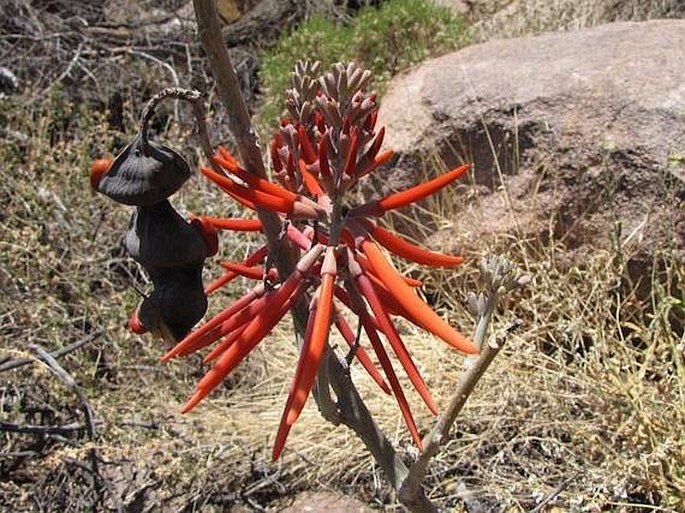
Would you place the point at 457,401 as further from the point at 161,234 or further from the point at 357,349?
the point at 161,234

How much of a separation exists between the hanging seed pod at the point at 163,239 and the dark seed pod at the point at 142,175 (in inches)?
1.2

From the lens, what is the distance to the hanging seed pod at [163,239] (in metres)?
1.01

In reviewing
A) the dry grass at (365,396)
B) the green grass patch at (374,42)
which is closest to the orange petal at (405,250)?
the dry grass at (365,396)

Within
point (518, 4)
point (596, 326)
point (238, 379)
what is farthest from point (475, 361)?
point (518, 4)

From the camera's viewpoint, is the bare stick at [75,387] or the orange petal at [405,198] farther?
the bare stick at [75,387]

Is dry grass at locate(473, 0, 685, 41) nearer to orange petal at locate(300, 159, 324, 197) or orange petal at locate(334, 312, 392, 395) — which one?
orange petal at locate(334, 312, 392, 395)

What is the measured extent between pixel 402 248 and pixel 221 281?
32 cm

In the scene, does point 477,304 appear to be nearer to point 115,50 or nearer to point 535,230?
point 535,230

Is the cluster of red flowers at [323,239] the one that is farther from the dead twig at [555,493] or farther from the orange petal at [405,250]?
the dead twig at [555,493]

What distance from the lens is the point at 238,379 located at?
3340 mm

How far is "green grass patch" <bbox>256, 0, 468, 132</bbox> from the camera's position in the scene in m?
4.63

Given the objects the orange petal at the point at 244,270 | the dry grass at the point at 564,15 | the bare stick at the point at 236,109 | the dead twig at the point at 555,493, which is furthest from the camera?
the dry grass at the point at 564,15

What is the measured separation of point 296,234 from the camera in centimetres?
105

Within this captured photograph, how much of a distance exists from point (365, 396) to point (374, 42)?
7.65ft
